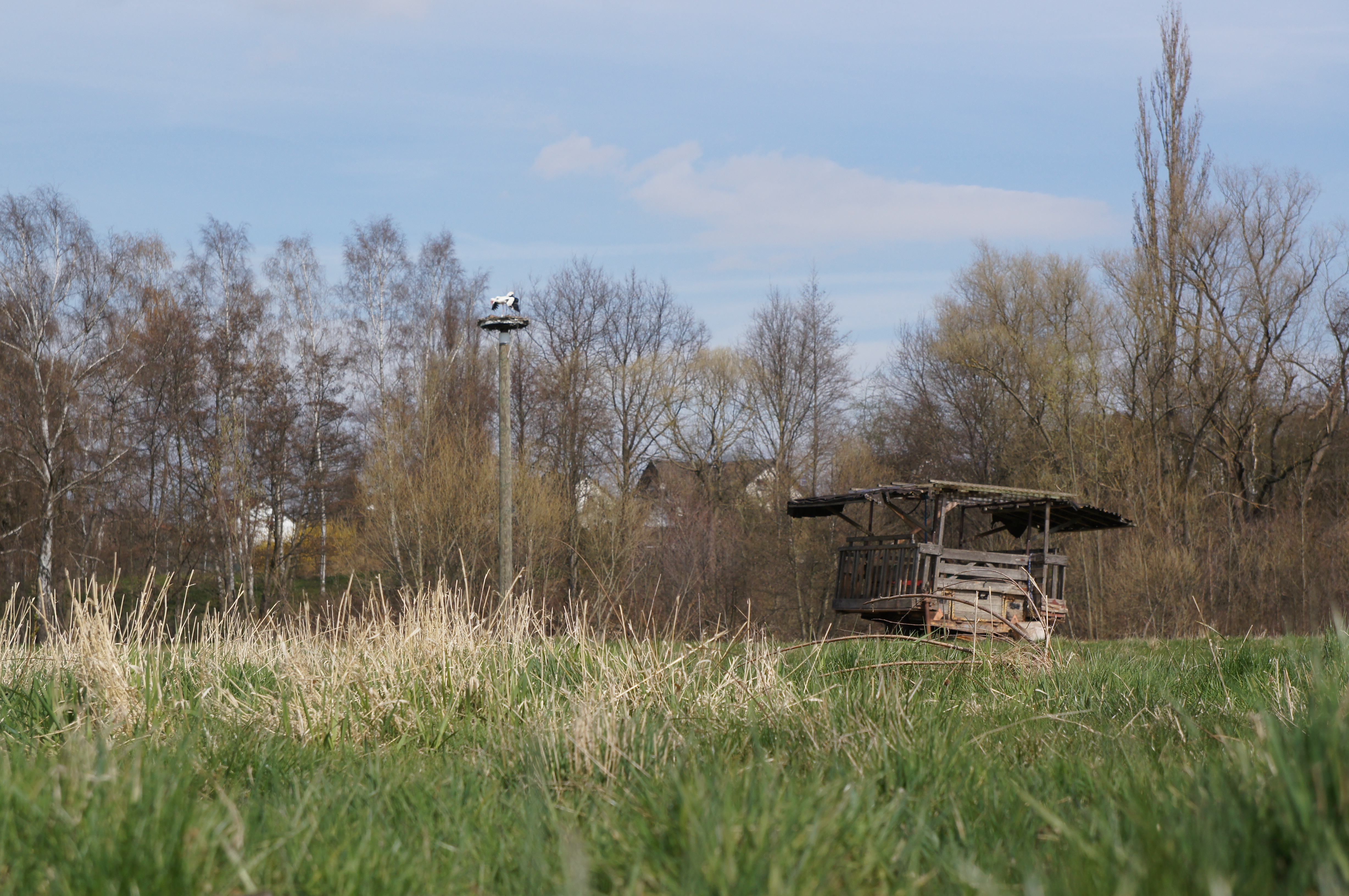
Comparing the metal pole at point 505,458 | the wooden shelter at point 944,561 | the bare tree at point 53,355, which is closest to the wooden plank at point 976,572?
the wooden shelter at point 944,561

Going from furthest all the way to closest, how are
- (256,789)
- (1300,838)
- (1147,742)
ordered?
(1147,742), (256,789), (1300,838)

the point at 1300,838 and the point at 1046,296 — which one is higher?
the point at 1046,296

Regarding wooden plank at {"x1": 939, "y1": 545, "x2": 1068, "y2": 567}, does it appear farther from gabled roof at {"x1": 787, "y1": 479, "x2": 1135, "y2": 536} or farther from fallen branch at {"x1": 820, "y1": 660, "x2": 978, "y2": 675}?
fallen branch at {"x1": 820, "y1": 660, "x2": 978, "y2": 675}

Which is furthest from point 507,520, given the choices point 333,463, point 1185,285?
point 333,463

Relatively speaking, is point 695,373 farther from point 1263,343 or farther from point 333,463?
point 1263,343

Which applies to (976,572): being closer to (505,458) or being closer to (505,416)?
(505,458)

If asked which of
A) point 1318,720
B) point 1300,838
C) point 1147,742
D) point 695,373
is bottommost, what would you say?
point 1147,742

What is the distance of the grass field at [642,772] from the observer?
6.07 feet

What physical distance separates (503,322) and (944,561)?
7.73 meters

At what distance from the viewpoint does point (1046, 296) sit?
99.3ft

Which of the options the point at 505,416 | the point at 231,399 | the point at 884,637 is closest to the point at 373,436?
the point at 231,399

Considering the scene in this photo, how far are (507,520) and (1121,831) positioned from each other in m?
12.3

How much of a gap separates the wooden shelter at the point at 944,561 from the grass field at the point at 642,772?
9299mm

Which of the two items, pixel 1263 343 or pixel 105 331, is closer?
pixel 1263 343
